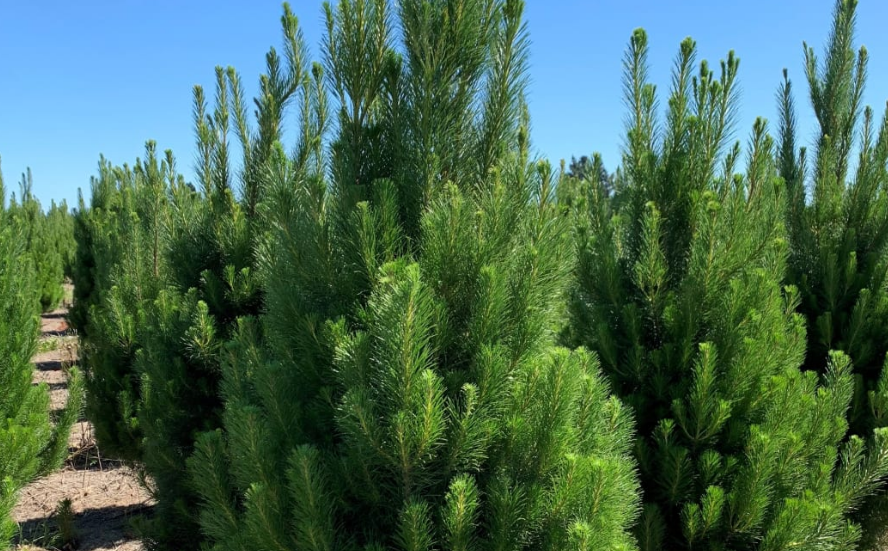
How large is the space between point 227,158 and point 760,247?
3.84 meters

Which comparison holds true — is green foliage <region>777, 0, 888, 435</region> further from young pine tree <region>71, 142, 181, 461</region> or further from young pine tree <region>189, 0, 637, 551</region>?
young pine tree <region>71, 142, 181, 461</region>

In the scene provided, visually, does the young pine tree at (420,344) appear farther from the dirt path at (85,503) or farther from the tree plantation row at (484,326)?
the dirt path at (85,503)

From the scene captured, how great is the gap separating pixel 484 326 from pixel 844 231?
373 cm

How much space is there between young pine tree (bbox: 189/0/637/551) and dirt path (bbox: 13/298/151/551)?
11.4 ft

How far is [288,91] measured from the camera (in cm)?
512

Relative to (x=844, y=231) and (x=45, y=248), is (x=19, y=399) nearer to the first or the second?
(x=844, y=231)

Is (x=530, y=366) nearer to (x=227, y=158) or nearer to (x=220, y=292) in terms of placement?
(x=220, y=292)

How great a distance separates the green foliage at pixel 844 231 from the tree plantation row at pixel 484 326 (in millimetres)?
23

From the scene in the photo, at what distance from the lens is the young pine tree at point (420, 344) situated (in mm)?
2082

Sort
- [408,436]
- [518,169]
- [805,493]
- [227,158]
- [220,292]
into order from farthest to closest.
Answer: [227,158] < [220,292] < [805,493] < [518,169] < [408,436]

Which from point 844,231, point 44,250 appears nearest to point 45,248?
point 44,250

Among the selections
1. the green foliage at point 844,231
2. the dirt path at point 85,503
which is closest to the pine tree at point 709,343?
the green foliage at point 844,231

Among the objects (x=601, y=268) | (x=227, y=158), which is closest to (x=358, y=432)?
(x=601, y=268)

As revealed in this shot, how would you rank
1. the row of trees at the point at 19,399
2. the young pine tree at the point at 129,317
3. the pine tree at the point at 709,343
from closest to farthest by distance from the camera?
the pine tree at the point at 709,343
the row of trees at the point at 19,399
the young pine tree at the point at 129,317
